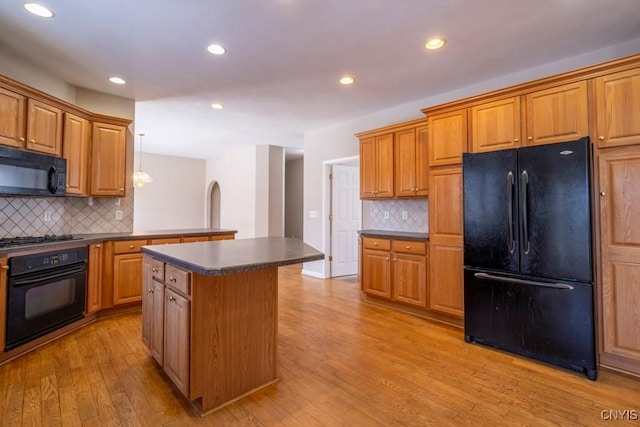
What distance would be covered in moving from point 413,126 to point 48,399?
13.3 ft

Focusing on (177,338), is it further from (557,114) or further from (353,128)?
(353,128)

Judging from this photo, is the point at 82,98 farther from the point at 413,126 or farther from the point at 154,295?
the point at 413,126

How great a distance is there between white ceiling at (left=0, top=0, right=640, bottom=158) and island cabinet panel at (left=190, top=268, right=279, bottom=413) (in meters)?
1.92

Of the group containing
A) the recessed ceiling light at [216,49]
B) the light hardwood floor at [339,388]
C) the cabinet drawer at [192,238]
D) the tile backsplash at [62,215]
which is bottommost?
the light hardwood floor at [339,388]

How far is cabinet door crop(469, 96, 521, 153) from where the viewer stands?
2748mm

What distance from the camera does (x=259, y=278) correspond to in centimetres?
206

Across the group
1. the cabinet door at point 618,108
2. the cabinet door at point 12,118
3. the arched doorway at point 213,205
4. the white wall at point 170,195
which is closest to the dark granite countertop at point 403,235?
the cabinet door at point 618,108

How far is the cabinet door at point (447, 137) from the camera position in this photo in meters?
3.08

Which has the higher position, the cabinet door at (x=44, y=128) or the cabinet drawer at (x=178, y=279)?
the cabinet door at (x=44, y=128)

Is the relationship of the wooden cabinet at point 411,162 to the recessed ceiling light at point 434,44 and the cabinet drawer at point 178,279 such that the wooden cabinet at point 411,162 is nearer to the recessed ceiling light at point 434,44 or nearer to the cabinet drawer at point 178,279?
the recessed ceiling light at point 434,44

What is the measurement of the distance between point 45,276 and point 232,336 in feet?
6.70

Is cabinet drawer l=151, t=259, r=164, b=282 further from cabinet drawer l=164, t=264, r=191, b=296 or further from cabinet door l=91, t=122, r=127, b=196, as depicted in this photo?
cabinet door l=91, t=122, r=127, b=196

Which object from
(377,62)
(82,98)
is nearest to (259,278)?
(377,62)

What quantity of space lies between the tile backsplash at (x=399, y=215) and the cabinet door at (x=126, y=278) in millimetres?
3152
